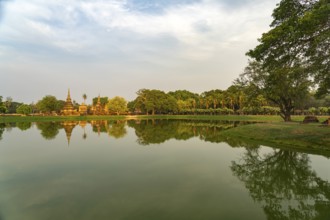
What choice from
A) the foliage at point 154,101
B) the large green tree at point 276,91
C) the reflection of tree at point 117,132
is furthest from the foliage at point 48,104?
the large green tree at point 276,91

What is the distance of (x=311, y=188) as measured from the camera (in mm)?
9727

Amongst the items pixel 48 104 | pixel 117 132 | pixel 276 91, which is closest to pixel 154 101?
pixel 48 104

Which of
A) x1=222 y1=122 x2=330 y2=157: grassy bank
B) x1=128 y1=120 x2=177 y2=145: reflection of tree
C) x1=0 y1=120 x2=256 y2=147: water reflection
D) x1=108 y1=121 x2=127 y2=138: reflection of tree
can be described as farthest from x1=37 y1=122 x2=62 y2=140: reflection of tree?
x1=222 y1=122 x2=330 y2=157: grassy bank

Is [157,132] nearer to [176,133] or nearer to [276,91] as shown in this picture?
[176,133]

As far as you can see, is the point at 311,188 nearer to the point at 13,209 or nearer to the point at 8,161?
the point at 13,209

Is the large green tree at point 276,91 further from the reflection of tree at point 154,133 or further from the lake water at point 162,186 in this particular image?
the lake water at point 162,186

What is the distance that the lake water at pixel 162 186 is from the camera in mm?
7301

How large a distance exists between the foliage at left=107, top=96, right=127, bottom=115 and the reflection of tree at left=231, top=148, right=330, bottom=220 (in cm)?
8467

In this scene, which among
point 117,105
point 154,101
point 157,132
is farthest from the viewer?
point 154,101

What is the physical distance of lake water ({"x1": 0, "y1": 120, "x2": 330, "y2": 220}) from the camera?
7301 mm

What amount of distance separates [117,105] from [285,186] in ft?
298

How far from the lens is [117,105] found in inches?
3831

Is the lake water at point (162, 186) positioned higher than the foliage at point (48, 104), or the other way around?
the foliage at point (48, 104)

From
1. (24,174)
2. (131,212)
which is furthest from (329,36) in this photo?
(24,174)
